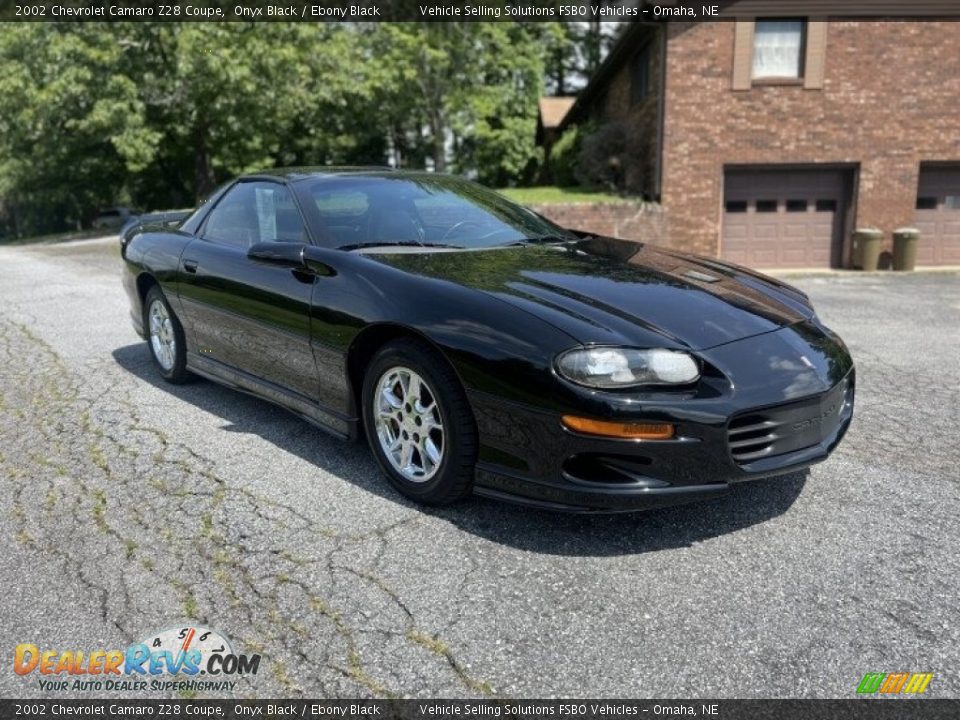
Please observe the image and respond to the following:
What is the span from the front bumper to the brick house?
12.8 meters

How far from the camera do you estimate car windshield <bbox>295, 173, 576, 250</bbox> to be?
12.8ft

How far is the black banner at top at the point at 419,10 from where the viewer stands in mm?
14719

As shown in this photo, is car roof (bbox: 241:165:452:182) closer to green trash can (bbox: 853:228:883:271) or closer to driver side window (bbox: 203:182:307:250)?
driver side window (bbox: 203:182:307:250)

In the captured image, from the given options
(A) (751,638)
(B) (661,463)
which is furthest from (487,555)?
(A) (751,638)

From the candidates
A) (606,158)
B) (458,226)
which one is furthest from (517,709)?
(606,158)

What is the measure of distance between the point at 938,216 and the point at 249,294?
16.1 metres

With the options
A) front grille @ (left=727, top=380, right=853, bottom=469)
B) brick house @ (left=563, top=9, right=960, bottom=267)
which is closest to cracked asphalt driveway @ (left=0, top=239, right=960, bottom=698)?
front grille @ (left=727, top=380, right=853, bottom=469)

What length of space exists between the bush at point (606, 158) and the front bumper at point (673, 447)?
15.4 meters

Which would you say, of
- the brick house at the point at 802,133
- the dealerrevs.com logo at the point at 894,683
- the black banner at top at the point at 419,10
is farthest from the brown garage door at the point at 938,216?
the dealerrevs.com logo at the point at 894,683

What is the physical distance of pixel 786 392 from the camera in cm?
294

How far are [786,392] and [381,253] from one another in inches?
74.1

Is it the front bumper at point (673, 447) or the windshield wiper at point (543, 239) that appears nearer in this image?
the front bumper at point (673, 447)

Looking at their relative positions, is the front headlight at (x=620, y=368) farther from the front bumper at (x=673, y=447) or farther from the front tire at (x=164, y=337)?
the front tire at (x=164, y=337)

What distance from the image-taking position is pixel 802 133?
1508 cm
